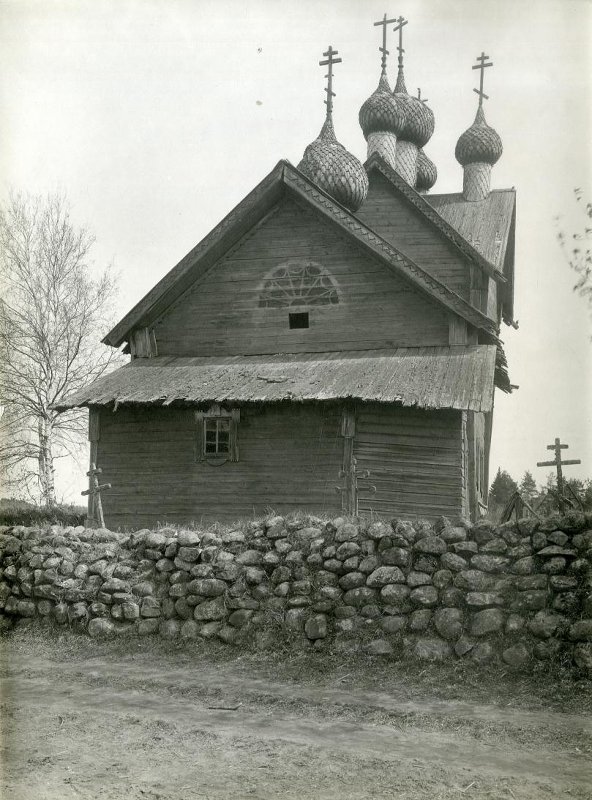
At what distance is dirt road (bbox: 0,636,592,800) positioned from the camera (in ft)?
16.8

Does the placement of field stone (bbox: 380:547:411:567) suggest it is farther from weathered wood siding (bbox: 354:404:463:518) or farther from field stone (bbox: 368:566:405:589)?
weathered wood siding (bbox: 354:404:463:518)

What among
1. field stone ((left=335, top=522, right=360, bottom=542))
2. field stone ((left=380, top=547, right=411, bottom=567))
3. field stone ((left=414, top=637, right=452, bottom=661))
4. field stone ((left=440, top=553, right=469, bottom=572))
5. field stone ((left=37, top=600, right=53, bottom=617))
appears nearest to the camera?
field stone ((left=414, top=637, right=452, bottom=661))

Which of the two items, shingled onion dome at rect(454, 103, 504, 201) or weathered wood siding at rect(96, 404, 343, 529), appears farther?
shingled onion dome at rect(454, 103, 504, 201)

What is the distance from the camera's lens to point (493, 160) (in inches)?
959

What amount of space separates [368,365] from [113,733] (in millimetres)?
9434

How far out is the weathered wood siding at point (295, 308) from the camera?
15492 mm

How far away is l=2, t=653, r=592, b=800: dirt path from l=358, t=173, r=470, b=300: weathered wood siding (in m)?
12.5

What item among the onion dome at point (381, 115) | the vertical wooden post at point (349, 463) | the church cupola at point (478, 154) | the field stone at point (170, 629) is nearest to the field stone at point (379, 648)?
the field stone at point (170, 629)

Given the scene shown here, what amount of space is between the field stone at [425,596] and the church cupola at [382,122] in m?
16.6

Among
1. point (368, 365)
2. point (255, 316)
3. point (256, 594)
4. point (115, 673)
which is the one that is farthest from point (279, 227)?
point (115, 673)

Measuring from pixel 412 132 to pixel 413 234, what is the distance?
22.1 feet

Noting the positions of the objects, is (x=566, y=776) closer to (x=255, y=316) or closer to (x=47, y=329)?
(x=255, y=316)

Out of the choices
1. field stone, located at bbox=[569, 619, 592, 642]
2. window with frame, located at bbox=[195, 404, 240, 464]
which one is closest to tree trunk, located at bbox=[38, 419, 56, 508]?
window with frame, located at bbox=[195, 404, 240, 464]

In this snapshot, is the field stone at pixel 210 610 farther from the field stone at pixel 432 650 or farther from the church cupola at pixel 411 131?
the church cupola at pixel 411 131
